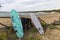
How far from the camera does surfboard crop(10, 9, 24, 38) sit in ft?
13.9

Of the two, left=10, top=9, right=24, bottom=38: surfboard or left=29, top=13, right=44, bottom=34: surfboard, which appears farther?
left=29, top=13, right=44, bottom=34: surfboard

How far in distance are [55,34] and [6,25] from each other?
94cm

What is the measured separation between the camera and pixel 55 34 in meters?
4.34

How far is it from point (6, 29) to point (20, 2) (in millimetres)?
648

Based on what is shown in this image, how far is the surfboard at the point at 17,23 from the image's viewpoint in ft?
13.9

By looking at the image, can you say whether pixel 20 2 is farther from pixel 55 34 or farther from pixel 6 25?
pixel 55 34

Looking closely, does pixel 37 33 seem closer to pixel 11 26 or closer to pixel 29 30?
pixel 29 30

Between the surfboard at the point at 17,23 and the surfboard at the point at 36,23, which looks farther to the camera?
the surfboard at the point at 36,23

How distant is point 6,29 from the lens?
14.6 ft

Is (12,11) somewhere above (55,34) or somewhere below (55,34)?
above

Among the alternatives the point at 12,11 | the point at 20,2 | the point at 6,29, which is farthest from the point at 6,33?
the point at 20,2

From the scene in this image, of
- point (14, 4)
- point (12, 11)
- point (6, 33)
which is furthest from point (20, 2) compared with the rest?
point (6, 33)

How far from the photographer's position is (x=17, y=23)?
14.2ft

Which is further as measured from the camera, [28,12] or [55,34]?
[28,12]
